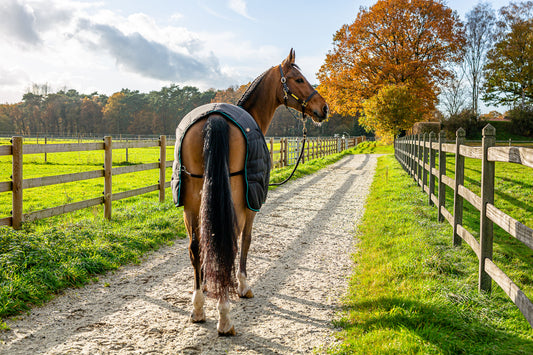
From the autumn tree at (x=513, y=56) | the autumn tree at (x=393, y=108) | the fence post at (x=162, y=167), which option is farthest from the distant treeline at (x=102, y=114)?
the fence post at (x=162, y=167)

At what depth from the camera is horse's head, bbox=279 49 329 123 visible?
13.7 ft

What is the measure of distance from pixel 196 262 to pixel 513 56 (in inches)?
1723

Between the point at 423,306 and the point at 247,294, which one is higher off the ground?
the point at 423,306

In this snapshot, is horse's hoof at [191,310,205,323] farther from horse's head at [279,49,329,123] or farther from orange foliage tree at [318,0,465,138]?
orange foliage tree at [318,0,465,138]

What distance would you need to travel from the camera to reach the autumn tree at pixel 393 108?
24203 millimetres

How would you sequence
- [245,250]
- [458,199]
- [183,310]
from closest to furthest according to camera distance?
[183,310]
[245,250]
[458,199]

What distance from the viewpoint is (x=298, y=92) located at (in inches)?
166

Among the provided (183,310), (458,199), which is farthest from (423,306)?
(458,199)

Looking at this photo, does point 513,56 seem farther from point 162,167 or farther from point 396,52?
point 162,167

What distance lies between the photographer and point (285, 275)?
418 centimetres

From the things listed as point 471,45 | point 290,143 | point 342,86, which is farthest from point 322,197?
point 471,45

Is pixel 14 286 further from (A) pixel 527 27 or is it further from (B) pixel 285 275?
(A) pixel 527 27

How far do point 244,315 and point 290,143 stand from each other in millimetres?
17639

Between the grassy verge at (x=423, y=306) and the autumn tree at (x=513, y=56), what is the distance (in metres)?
40.0
